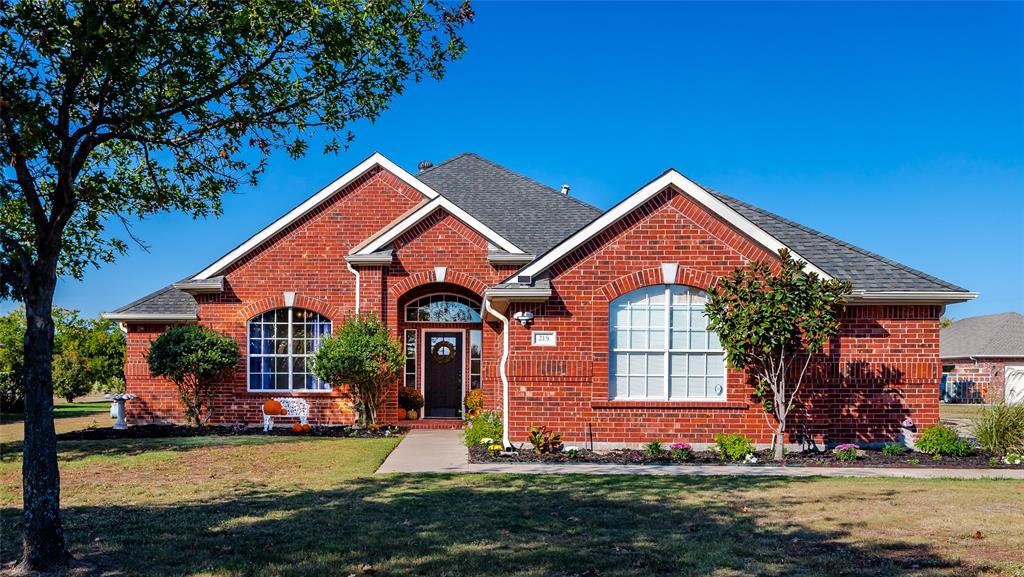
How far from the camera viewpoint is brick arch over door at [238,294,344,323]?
17984 mm

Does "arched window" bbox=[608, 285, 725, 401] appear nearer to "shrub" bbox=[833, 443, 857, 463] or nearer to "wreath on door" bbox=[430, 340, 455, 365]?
"shrub" bbox=[833, 443, 857, 463]

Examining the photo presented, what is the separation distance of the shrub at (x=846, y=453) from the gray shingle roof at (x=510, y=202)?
7.77 meters

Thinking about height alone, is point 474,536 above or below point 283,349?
below

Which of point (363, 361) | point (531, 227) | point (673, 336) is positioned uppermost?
point (531, 227)

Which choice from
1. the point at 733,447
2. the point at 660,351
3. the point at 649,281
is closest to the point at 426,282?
the point at 649,281

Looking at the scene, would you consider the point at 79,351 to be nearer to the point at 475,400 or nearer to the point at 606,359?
the point at 475,400

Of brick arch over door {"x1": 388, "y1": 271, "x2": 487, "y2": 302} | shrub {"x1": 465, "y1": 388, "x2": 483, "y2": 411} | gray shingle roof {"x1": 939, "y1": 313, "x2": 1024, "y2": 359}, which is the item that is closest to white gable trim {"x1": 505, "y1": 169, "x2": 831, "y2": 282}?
brick arch over door {"x1": 388, "y1": 271, "x2": 487, "y2": 302}

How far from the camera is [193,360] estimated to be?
55.4ft

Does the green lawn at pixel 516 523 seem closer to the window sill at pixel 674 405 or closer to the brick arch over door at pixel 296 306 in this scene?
the window sill at pixel 674 405

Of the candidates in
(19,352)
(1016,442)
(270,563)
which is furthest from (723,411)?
(19,352)

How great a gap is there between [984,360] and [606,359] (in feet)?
116

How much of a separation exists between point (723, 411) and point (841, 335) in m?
2.52

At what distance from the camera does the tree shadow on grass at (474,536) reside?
6.15 meters

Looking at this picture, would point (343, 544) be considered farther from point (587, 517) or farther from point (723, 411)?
point (723, 411)
